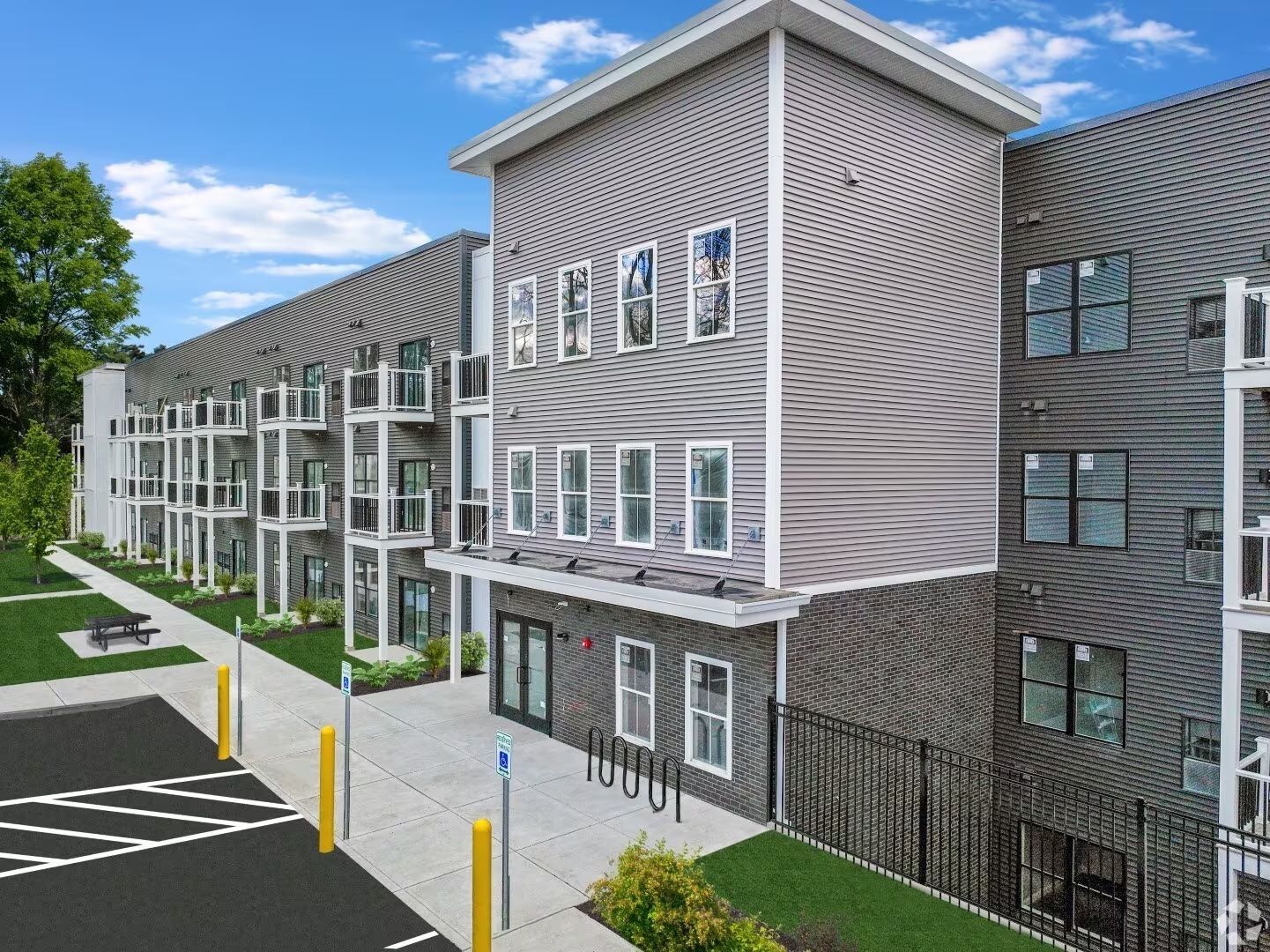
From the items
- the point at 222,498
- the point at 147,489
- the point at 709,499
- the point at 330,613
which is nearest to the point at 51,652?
the point at 330,613

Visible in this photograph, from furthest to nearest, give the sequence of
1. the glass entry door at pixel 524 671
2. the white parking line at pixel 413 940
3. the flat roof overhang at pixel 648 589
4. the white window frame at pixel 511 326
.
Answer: the white window frame at pixel 511 326, the glass entry door at pixel 524 671, the flat roof overhang at pixel 648 589, the white parking line at pixel 413 940

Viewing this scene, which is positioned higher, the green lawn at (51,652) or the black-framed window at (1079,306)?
the black-framed window at (1079,306)

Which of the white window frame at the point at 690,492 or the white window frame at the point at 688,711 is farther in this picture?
the white window frame at the point at 688,711

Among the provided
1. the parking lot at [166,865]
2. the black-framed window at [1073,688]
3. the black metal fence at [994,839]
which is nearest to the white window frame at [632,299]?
the black metal fence at [994,839]

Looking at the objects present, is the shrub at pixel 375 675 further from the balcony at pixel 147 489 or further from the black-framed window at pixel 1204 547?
the balcony at pixel 147 489

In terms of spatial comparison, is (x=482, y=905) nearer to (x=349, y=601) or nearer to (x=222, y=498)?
(x=349, y=601)

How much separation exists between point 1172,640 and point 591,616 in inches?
351

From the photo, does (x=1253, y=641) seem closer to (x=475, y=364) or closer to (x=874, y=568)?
(x=874, y=568)

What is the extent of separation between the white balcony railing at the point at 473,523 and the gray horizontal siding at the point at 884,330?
8.34 m

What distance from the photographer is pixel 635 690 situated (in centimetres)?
1401

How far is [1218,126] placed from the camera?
1258 centimetres

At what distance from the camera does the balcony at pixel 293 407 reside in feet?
89.2

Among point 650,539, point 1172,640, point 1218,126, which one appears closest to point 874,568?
point 650,539

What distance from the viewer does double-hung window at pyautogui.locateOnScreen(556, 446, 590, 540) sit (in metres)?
15.1
